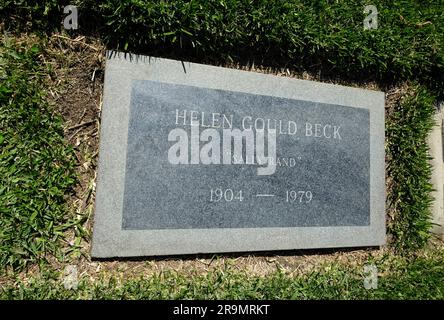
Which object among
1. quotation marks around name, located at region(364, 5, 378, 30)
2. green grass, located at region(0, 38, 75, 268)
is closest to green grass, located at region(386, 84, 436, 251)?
quotation marks around name, located at region(364, 5, 378, 30)

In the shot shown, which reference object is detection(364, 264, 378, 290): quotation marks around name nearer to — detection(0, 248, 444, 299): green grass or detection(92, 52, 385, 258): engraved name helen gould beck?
detection(0, 248, 444, 299): green grass

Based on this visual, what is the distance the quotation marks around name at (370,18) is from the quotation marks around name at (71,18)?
6.52 feet

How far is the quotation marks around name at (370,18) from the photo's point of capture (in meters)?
2.66

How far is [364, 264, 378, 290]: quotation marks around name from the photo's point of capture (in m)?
2.37

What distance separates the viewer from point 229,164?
6.72 feet

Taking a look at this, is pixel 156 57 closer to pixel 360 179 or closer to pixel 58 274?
pixel 58 274

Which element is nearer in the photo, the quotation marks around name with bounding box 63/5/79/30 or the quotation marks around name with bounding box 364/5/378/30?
the quotation marks around name with bounding box 63/5/79/30

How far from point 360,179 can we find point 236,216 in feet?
3.05

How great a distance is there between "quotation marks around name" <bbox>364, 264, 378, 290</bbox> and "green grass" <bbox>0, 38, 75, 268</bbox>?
1.89 meters

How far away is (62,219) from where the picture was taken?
190cm

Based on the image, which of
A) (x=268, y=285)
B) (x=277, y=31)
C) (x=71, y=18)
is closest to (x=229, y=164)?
(x=268, y=285)

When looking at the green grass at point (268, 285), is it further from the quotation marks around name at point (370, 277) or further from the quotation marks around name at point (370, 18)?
the quotation marks around name at point (370, 18)

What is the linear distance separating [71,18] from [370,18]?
2086mm

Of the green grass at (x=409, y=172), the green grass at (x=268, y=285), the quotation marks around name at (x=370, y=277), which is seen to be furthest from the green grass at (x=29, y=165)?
the green grass at (x=409, y=172)
